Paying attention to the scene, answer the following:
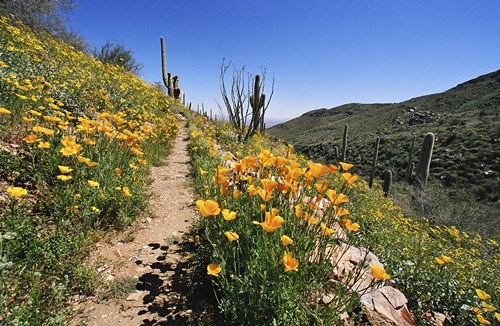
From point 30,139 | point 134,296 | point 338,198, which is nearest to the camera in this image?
point 338,198

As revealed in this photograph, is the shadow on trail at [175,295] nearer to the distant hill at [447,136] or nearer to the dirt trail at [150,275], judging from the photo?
the dirt trail at [150,275]

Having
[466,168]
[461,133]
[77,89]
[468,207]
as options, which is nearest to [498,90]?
[461,133]

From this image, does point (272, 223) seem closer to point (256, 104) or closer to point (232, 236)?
point (232, 236)

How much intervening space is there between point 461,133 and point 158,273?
30144 mm

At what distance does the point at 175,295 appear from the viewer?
2312 mm

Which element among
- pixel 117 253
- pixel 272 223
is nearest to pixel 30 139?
pixel 117 253

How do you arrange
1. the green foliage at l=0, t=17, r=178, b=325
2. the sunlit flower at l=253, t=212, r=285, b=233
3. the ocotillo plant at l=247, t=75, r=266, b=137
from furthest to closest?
the ocotillo plant at l=247, t=75, r=266, b=137
the green foliage at l=0, t=17, r=178, b=325
the sunlit flower at l=253, t=212, r=285, b=233

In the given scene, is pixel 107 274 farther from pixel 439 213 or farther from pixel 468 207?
pixel 468 207

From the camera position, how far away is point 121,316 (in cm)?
205

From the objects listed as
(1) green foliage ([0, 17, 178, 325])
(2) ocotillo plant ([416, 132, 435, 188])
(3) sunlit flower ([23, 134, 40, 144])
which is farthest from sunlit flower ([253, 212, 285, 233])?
(2) ocotillo plant ([416, 132, 435, 188])

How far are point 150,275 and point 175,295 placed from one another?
39 centimetres

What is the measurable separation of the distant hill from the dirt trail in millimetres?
16517

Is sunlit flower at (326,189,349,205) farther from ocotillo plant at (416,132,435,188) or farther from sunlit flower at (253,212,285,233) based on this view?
ocotillo plant at (416,132,435,188)

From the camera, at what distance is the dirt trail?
205 centimetres
